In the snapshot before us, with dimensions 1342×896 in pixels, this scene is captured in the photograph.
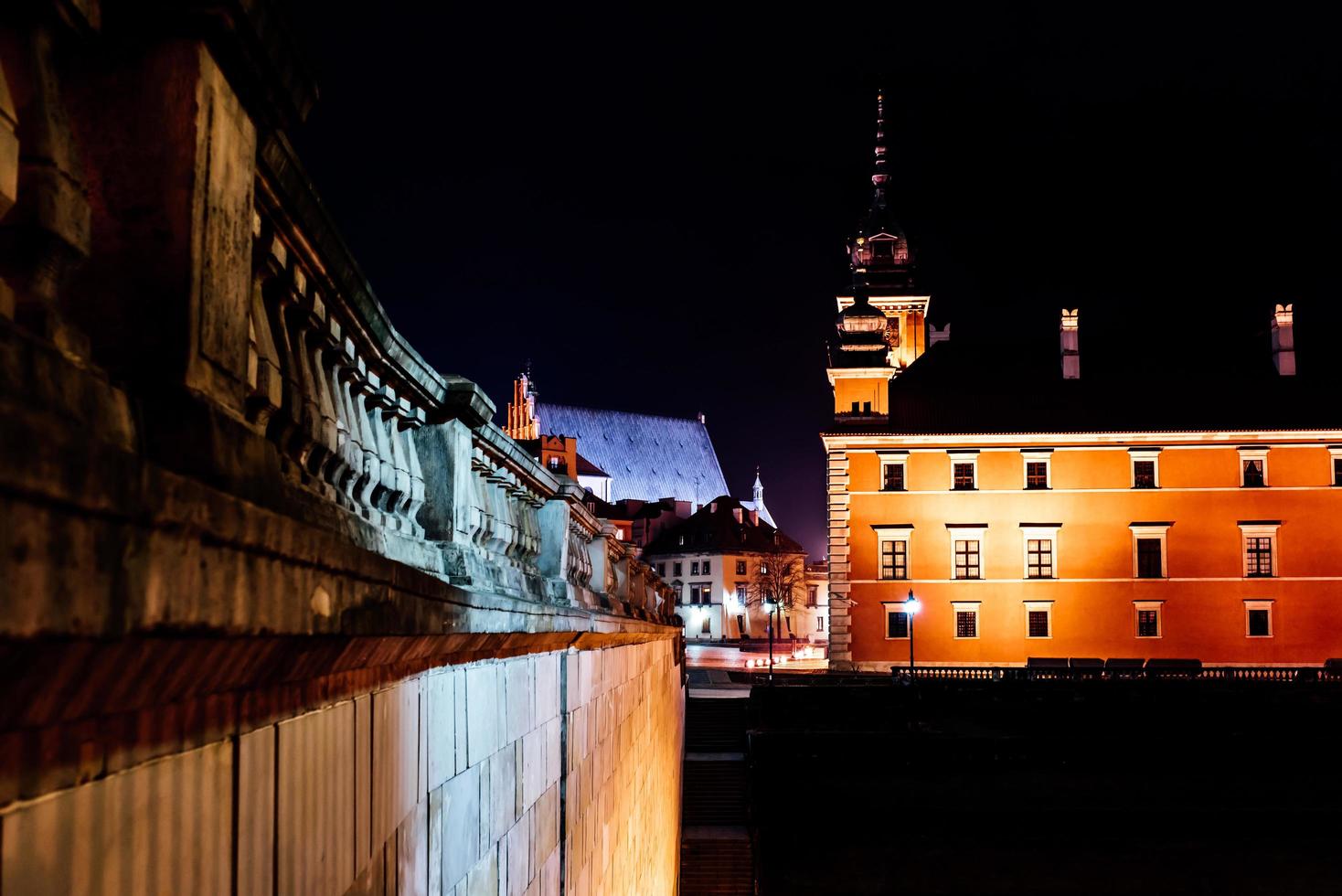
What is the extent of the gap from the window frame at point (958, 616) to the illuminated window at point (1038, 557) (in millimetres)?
2584

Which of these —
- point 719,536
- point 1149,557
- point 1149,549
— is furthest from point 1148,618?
point 719,536

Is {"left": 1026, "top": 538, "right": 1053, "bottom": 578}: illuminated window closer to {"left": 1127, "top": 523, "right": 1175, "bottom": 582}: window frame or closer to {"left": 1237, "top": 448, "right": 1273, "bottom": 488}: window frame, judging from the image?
{"left": 1127, "top": 523, "right": 1175, "bottom": 582}: window frame

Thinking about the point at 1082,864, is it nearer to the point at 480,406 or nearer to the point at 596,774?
the point at 596,774

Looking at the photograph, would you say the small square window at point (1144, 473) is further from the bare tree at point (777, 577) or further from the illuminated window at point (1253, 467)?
the bare tree at point (777, 577)

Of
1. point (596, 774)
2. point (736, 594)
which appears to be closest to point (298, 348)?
point (596, 774)

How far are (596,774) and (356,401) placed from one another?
543 cm

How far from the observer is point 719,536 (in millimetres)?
107875

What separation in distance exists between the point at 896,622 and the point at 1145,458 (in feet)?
40.4

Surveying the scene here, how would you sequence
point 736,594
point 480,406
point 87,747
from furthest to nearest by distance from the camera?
point 736,594, point 480,406, point 87,747

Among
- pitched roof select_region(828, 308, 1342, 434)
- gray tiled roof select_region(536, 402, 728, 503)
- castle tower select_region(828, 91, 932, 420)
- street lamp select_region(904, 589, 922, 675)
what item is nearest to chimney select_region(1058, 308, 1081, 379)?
pitched roof select_region(828, 308, 1342, 434)

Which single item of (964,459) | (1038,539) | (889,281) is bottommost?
(1038,539)

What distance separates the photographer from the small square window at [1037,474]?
53969 millimetres

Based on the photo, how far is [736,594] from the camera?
106 m

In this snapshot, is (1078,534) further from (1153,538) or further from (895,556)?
(895,556)
